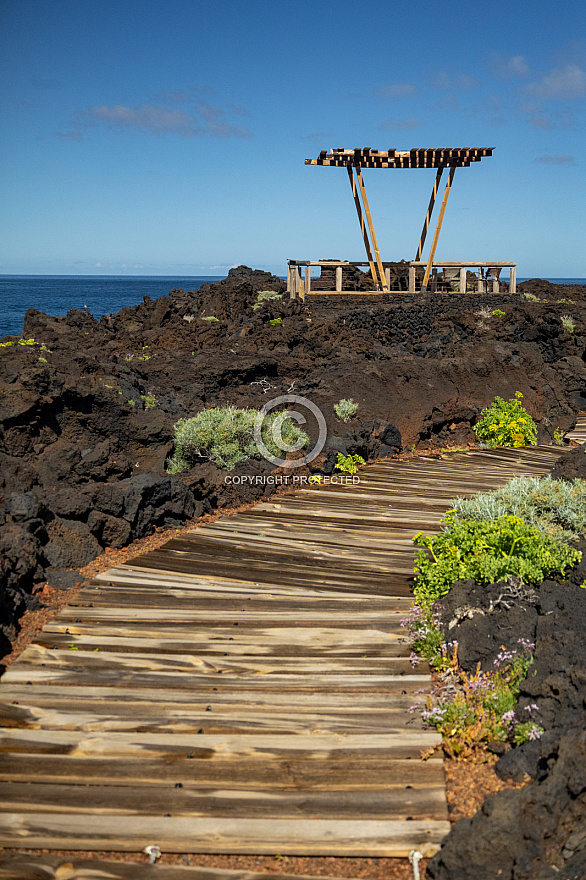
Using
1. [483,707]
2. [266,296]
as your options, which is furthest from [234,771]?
[266,296]

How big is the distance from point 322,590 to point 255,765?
6.23 ft

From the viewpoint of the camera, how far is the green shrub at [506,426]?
970cm

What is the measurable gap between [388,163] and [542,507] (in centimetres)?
1683

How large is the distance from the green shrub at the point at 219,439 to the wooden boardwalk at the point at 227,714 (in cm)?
182

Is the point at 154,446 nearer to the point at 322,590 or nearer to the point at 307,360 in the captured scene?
the point at 322,590

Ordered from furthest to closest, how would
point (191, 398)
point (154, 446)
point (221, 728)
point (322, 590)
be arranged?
point (191, 398)
point (154, 446)
point (322, 590)
point (221, 728)

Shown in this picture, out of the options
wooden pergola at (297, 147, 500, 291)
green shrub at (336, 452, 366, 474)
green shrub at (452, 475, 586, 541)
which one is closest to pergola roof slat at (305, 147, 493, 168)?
wooden pergola at (297, 147, 500, 291)

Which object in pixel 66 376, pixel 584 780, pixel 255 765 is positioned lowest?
pixel 255 765

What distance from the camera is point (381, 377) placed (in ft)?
32.3

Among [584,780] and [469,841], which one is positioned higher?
[584,780]

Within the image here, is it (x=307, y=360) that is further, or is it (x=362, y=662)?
(x=307, y=360)

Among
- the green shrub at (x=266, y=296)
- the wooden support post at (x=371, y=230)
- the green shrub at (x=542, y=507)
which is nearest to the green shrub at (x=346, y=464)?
the green shrub at (x=542, y=507)

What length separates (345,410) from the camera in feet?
29.7

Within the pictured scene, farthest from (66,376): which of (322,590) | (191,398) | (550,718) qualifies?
(550,718)
